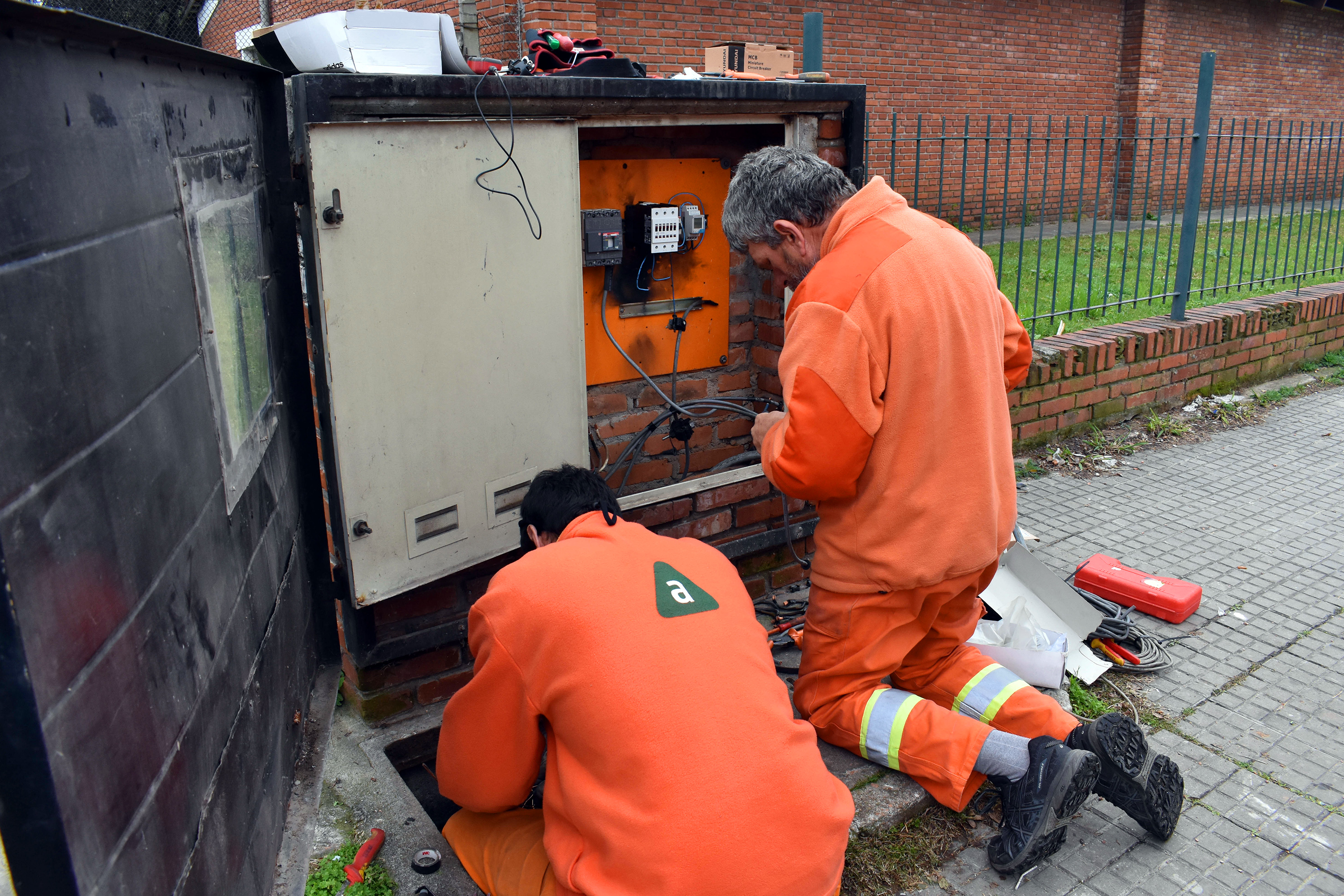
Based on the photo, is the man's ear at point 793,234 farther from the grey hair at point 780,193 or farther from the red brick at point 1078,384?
the red brick at point 1078,384

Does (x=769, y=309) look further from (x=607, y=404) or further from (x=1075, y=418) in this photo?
(x=1075, y=418)

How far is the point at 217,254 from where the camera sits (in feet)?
6.66

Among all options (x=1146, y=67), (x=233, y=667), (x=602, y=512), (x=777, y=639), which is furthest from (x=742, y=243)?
(x=1146, y=67)

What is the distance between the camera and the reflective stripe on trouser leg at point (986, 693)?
111 inches

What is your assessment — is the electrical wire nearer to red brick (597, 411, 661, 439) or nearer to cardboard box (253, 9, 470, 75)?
red brick (597, 411, 661, 439)

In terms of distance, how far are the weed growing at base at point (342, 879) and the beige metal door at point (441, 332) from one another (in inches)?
26.8

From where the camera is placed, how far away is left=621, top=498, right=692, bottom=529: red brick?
3557 mm

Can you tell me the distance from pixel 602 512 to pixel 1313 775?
93.5 inches

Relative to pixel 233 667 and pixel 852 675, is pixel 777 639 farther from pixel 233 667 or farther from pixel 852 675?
pixel 233 667

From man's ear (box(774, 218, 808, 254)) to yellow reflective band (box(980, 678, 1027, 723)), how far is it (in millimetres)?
1443

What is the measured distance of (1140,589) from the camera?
3896 mm

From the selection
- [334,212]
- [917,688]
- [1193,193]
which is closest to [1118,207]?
[1193,193]

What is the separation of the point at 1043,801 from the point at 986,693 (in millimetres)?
459

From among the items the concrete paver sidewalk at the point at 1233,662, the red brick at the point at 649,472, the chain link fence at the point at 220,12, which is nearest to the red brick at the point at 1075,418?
the concrete paver sidewalk at the point at 1233,662
